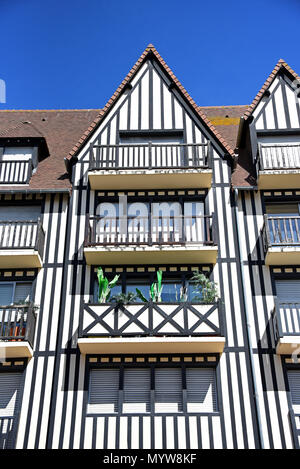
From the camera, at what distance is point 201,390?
54.4 feet

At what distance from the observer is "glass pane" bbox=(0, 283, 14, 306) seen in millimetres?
18281

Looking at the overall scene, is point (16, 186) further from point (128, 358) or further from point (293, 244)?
point (293, 244)

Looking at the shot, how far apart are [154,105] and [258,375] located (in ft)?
36.9

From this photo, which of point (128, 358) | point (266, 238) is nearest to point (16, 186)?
point (128, 358)

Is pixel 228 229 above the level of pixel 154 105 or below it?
below

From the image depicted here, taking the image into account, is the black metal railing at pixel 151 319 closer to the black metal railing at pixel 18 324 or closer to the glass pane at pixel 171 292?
the glass pane at pixel 171 292

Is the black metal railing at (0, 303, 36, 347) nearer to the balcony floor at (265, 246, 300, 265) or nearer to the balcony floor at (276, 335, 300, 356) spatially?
the balcony floor at (276, 335, 300, 356)

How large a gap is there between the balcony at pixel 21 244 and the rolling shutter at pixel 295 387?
8.70 metres

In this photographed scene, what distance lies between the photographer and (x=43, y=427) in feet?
52.4

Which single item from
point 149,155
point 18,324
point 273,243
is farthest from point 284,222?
point 18,324

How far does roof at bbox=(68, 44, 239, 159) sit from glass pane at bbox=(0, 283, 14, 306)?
5355 millimetres

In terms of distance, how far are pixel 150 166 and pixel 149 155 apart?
1.66 feet

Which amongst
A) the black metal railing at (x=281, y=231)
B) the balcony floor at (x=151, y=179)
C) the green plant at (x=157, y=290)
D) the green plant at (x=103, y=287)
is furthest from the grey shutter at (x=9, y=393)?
the black metal railing at (x=281, y=231)

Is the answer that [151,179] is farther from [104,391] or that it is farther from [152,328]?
[104,391]
